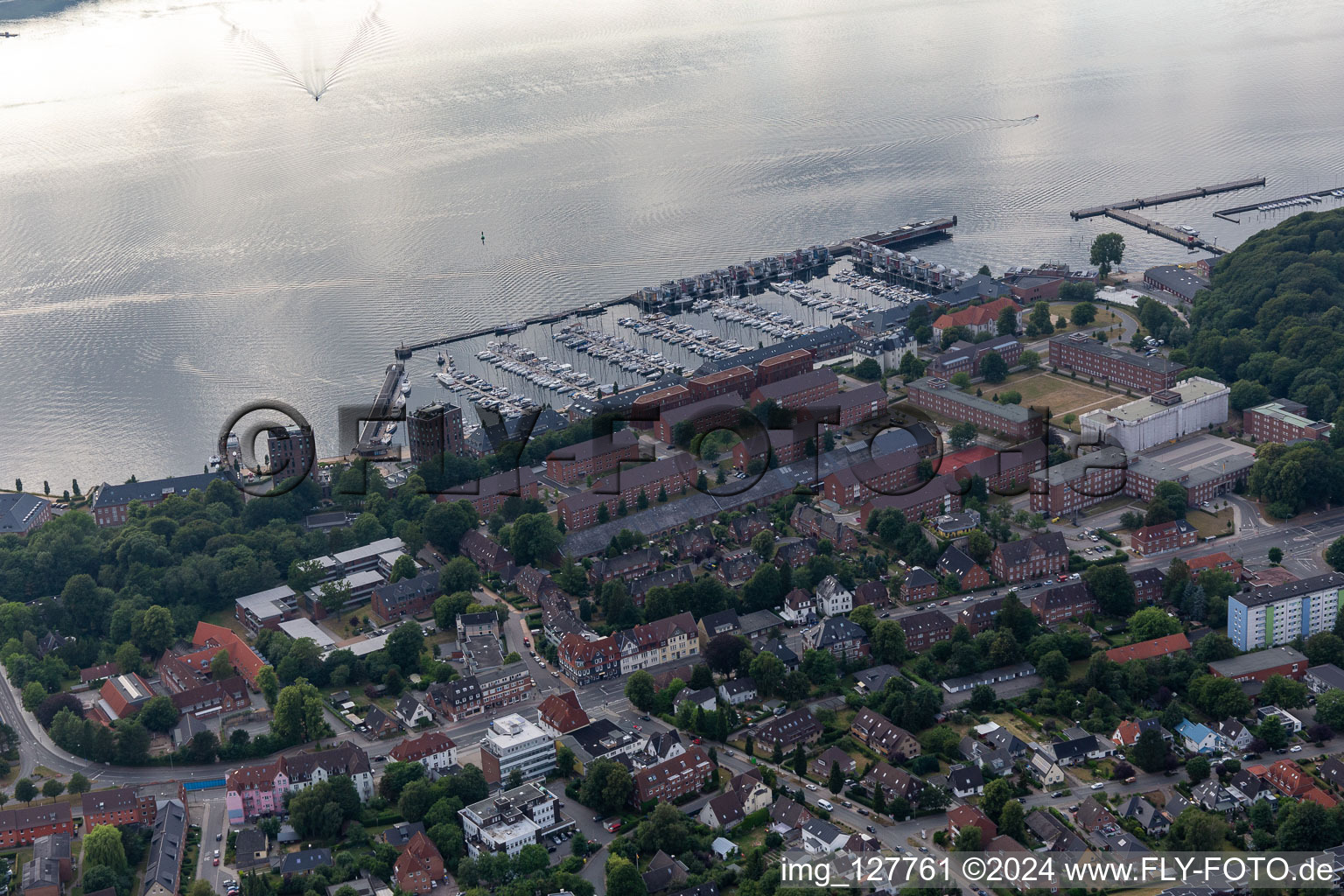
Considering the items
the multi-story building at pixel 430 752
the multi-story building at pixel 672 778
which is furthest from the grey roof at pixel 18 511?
the multi-story building at pixel 672 778

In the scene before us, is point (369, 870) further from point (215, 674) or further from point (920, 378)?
point (920, 378)

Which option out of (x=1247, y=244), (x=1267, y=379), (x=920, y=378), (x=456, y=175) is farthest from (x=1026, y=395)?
(x=456, y=175)

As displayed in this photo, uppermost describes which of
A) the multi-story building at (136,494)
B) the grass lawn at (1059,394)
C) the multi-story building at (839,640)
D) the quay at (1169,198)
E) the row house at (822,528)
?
the quay at (1169,198)

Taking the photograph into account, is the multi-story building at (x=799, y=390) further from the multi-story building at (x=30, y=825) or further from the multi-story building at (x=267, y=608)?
the multi-story building at (x=30, y=825)

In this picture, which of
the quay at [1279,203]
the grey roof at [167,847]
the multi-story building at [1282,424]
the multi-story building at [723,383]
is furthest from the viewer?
the quay at [1279,203]

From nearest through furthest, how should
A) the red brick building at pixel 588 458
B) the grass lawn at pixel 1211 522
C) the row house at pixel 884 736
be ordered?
the row house at pixel 884 736 < the grass lawn at pixel 1211 522 < the red brick building at pixel 588 458

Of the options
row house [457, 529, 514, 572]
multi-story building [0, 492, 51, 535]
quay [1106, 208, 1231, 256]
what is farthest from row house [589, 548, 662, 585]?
quay [1106, 208, 1231, 256]

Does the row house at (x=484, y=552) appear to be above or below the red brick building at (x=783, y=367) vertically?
below
